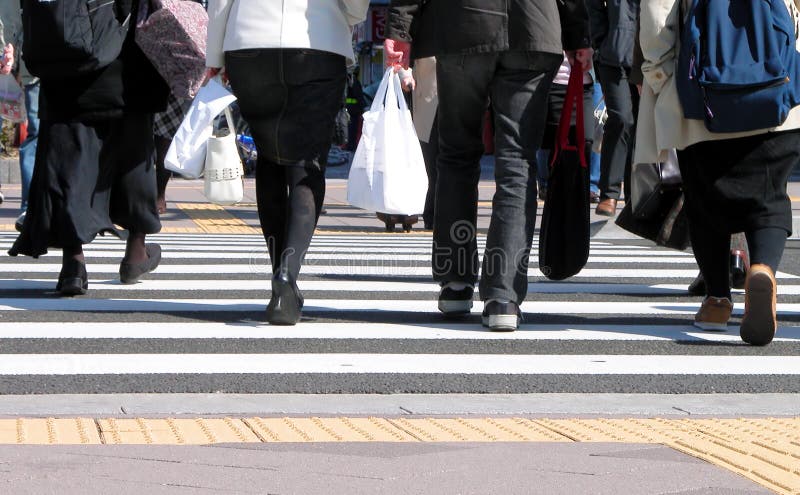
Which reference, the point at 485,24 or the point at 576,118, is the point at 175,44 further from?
the point at 576,118

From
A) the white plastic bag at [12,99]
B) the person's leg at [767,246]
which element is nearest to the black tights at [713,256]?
the person's leg at [767,246]

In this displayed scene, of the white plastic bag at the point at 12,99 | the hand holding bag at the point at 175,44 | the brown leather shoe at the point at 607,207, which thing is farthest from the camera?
the brown leather shoe at the point at 607,207

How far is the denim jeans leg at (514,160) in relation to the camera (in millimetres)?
5844

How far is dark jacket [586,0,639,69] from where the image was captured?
1074 cm

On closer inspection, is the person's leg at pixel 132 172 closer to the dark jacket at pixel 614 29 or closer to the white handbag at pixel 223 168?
the white handbag at pixel 223 168

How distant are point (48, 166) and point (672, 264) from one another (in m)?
3.89

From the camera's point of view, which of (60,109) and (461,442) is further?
(60,109)

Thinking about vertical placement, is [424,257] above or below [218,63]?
below

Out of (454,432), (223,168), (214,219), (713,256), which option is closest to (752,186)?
(713,256)

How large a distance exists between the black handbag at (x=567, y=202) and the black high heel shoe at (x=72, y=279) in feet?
6.61

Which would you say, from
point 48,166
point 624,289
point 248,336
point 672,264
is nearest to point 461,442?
point 248,336

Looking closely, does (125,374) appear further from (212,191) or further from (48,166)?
(212,191)

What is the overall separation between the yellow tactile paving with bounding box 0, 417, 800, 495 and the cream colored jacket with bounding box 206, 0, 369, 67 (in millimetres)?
2055

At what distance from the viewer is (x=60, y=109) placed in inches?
258
